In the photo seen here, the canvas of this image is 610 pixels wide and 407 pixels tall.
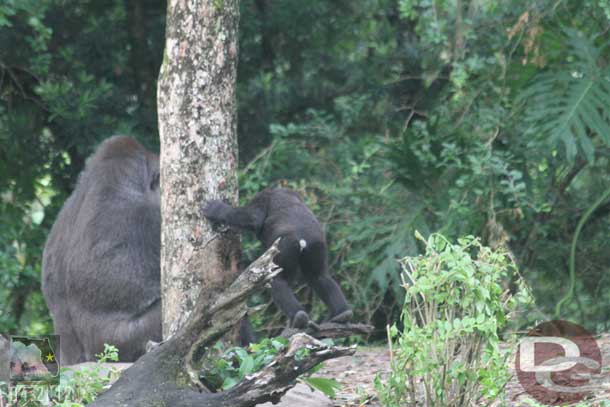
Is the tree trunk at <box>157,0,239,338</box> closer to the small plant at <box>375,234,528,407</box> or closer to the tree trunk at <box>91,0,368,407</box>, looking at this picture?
the tree trunk at <box>91,0,368,407</box>

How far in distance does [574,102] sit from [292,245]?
2642mm

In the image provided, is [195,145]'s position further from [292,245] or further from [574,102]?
[574,102]

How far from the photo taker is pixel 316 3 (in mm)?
8336

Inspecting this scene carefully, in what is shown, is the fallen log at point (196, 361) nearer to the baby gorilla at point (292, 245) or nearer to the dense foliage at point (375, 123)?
the baby gorilla at point (292, 245)

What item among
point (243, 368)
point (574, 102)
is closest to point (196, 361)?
point (243, 368)

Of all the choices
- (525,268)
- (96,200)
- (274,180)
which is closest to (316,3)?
(274,180)

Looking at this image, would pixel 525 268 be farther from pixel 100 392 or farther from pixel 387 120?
pixel 100 392

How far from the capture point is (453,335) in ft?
11.2

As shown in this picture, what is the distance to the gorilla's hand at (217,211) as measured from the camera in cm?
411

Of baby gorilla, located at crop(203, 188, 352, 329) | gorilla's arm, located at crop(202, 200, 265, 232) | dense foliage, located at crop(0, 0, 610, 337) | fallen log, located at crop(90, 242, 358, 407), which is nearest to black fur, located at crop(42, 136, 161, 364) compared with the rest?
baby gorilla, located at crop(203, 188, 352, 329)

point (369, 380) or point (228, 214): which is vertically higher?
point (228, 214)

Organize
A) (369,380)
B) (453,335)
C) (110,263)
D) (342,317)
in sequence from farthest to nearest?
(110,263), (369,380), (342,317), (453,335)

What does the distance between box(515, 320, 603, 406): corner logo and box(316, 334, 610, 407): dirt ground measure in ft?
0.11

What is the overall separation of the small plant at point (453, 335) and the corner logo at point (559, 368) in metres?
0.58
